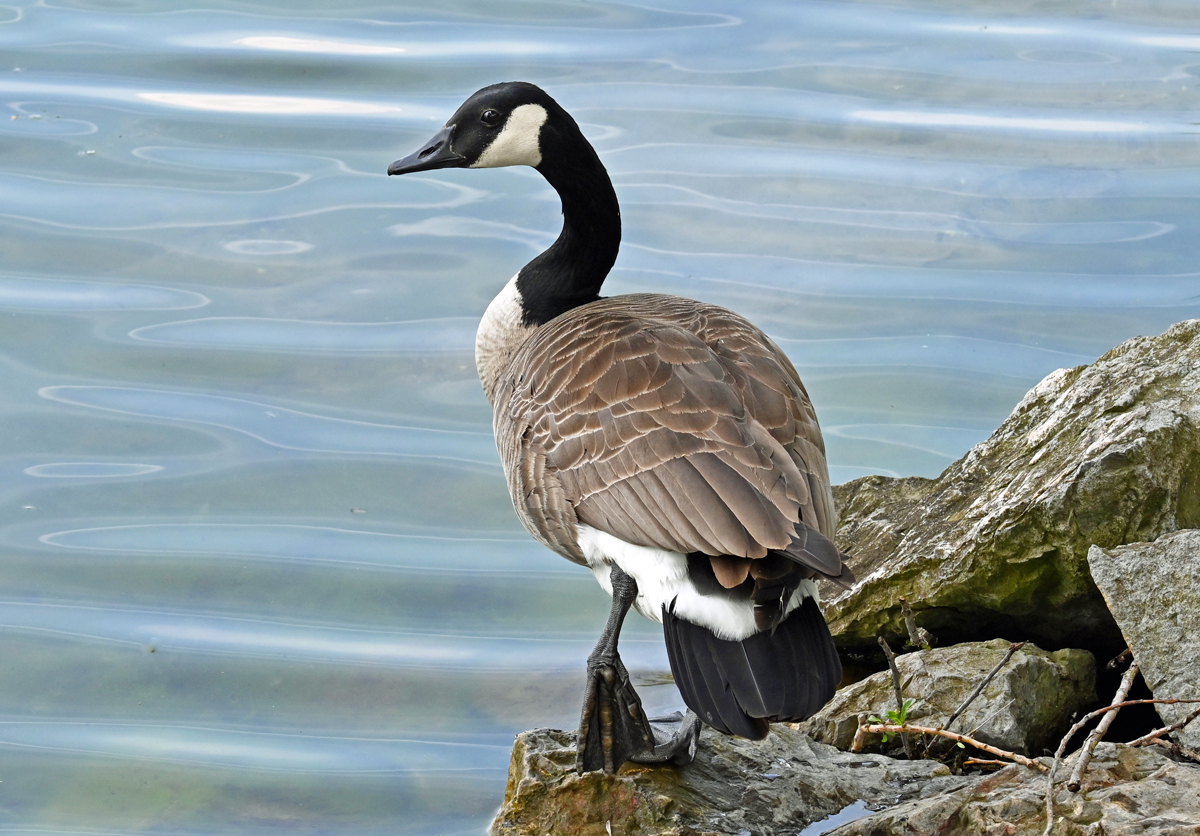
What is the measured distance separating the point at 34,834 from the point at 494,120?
3045mm

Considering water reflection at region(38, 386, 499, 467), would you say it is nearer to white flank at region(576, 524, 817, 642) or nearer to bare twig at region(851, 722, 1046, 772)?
white flank at region(576, 524, 817, 642)

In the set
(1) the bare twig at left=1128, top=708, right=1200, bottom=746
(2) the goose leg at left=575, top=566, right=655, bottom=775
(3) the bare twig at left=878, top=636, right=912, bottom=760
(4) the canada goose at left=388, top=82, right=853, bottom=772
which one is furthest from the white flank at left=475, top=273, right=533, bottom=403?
(1) the bare twig at left=1128, top=708, right=1200, bottom=746

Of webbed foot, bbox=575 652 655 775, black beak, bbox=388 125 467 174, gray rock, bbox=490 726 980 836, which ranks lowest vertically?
gray rock, bbox=490 726 980 836

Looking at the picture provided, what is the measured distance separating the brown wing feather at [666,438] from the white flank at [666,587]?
7 centimetres

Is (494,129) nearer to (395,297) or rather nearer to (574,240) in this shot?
(574,240)

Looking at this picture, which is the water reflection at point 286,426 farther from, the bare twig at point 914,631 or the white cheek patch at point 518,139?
the bare twig at point 914,631

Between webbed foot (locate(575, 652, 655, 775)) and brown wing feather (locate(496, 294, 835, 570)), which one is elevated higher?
brown wing feather (locate(496, 294, 835, 570))

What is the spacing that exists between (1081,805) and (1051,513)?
1306 millimetres

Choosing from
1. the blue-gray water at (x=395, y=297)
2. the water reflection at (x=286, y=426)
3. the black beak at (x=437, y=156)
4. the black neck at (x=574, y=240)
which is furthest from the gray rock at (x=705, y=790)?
the water reflection at (x=286, y=426)

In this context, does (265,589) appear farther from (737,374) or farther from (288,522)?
(737,374)

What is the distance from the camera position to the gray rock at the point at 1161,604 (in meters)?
3.71

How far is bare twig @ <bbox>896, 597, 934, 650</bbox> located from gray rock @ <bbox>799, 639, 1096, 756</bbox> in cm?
6

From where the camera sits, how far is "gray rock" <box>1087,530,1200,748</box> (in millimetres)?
3715

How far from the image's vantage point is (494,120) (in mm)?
5355
